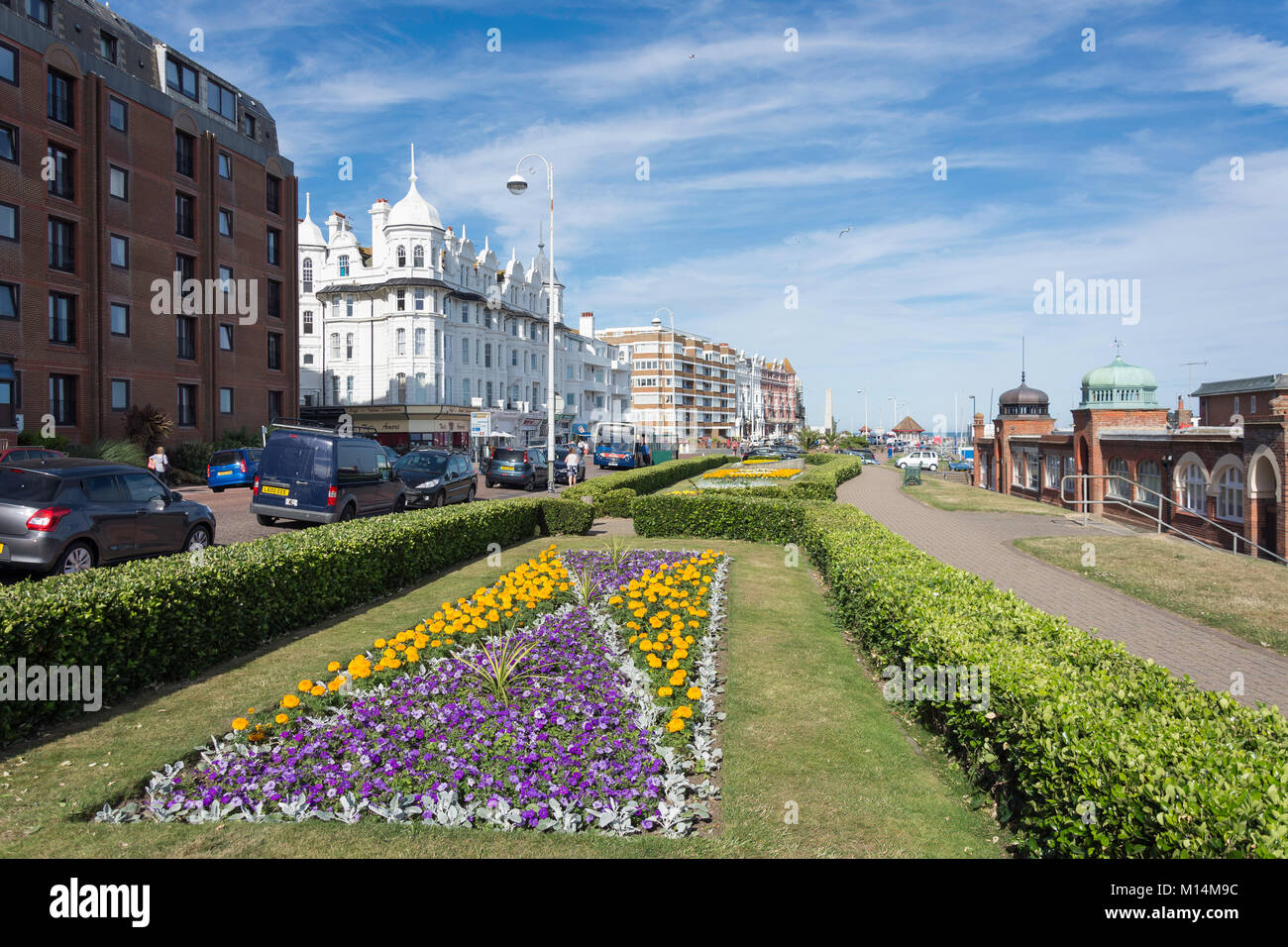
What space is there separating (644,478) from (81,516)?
20729 millimetres

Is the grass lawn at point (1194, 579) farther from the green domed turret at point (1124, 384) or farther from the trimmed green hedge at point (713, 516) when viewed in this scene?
the green domed turret at point (1124, 384)

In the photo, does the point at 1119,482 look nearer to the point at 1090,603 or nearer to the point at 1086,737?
the point at 1090,603

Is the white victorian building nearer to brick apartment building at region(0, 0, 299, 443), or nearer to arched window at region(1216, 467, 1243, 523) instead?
brick apartment building at region(0, 0, 299, 443)

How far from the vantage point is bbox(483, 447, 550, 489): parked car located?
31.5 m

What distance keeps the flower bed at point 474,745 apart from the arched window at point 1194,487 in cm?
2583

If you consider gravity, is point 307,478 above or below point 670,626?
above

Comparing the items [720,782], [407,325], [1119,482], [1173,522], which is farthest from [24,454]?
[1119,482]

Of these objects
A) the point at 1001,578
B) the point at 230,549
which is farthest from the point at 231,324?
the point at 1001,578

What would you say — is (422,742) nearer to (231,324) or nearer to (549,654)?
(549,654)

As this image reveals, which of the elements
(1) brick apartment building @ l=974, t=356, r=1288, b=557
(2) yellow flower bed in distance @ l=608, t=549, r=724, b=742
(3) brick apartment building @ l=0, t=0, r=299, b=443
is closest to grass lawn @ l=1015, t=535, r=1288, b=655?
(1) brick apartment building @ l=974, t=356, r=1288, b=557

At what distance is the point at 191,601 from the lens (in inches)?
311

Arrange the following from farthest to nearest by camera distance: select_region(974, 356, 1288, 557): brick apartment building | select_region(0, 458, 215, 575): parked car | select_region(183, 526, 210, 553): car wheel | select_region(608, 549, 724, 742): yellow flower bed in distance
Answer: select_region(974, 356, 1288, 557): brick apartment building → select_region(183, 526, 210, 553): car wheel → select_region(0, 458, 215, 575): parked car → select_region(608, 549, 724, 742): yellow flower bed in distance

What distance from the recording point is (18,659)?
602 cm

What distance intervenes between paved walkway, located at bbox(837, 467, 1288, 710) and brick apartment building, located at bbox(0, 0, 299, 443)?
31477 mm
